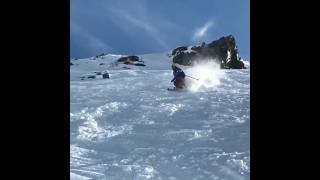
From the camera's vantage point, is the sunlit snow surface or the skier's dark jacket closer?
the sunlit snow surface

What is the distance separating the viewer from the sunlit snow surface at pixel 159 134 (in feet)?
32.0

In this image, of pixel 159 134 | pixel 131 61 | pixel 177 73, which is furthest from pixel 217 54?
pixel 159 134

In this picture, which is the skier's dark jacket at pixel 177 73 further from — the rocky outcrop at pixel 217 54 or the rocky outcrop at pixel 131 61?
the rocky outcrop at pixel 131 61

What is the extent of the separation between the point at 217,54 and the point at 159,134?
2633 centimetres

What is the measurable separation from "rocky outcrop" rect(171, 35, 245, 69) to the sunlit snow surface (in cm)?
1481

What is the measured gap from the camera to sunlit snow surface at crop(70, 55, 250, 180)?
977 cm

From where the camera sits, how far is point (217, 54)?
1516 inches

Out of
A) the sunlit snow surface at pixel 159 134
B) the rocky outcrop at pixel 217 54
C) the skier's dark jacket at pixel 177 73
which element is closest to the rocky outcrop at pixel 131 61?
the rocky outcrop at pixel 217 54

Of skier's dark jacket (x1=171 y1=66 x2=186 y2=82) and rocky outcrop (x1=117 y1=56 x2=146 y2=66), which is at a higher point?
rocky outcrop (x1=117 y1=56 x2=146 y2=66)

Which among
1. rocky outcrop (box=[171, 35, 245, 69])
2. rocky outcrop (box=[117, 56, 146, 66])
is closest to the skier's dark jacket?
rocky outcrop (box=[171, 35, 245, 69])

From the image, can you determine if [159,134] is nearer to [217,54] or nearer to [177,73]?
[177,73]

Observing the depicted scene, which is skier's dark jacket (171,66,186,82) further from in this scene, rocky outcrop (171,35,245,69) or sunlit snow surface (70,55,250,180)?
rocky outcrop (171,35,245,69)
